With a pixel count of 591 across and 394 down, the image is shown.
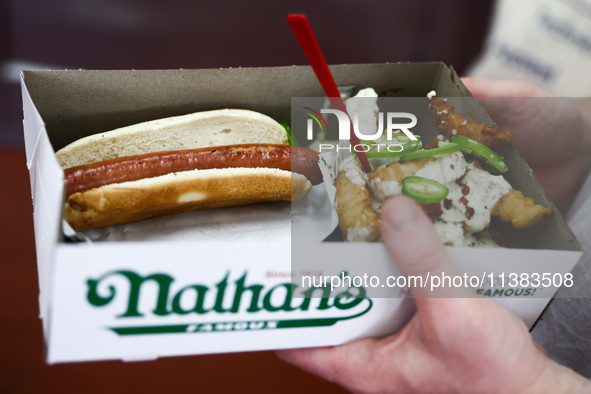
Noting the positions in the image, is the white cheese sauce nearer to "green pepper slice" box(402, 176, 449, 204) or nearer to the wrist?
"green pepper slice" box(402, 176, 449, 204)

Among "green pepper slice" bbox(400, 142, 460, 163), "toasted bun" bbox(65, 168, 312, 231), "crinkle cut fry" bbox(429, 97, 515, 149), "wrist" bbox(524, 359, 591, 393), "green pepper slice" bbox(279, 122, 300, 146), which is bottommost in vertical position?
"wrist" bbox(524, 359, 591, 393)

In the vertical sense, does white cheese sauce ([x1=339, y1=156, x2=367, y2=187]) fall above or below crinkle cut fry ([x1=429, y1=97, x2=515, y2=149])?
below

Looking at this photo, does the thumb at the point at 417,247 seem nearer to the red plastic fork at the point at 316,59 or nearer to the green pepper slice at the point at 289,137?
the red plastic fork at the point at 316,59

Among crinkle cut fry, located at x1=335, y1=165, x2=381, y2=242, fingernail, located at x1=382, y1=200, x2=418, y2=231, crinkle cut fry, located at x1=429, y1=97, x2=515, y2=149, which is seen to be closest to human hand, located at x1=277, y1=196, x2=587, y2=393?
fingernail, located at x1=382, y1=200, x2=418, y2=231

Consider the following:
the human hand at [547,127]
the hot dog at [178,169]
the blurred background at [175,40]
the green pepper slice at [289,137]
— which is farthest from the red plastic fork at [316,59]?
the blurred background at [175,40]

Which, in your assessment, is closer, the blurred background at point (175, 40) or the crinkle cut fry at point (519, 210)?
the crinkle cut fry at point (519, 210)

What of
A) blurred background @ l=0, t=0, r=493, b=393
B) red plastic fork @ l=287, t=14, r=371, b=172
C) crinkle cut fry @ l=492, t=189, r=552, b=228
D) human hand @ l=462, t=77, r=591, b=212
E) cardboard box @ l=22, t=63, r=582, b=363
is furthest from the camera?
blurred background @ l=0, t=0, r=493, b=393
